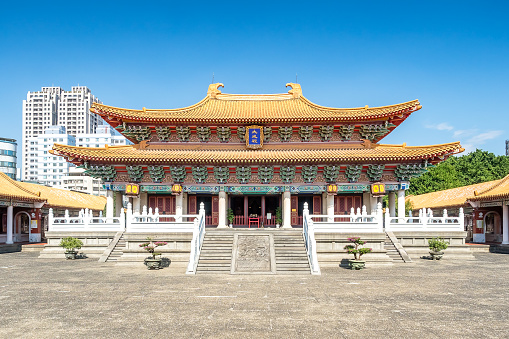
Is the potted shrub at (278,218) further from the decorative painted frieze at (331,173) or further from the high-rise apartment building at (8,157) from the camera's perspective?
the high-rise apartment building at (8,157)

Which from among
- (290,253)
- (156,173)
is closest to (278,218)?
(290,253)

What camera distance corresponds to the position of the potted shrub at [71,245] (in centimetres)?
2311

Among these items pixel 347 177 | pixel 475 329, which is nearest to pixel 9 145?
pixel 347 177

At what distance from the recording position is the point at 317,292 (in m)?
14.1

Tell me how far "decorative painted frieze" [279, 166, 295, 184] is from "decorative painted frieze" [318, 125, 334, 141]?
3.78m

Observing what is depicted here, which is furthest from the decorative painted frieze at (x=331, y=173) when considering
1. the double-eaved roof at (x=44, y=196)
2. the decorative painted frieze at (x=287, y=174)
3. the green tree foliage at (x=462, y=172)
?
the green tree foliage at (x=462, y=172)

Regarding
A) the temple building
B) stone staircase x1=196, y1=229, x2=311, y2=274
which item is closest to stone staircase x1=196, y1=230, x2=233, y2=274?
stone staircase x1=196, y1=229, x2=311, y2=274

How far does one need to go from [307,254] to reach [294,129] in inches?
450

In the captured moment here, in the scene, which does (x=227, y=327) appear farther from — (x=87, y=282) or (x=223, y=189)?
(x=223, y=189)

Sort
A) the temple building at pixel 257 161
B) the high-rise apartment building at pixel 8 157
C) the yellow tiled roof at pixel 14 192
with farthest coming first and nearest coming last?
the high-rise apartment building at pixel 8 157 → the yellow tiled roof at pixel 14 192 → the temple building at pixel 257 161

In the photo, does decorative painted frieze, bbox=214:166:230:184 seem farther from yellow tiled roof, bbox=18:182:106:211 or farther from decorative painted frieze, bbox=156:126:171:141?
yellow tiled roof, bbox=18:182:106:211

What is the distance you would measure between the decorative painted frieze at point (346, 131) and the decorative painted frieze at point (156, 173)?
1270 cm

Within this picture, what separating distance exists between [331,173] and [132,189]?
43.7ft

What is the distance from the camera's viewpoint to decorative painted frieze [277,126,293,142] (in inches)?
1134
